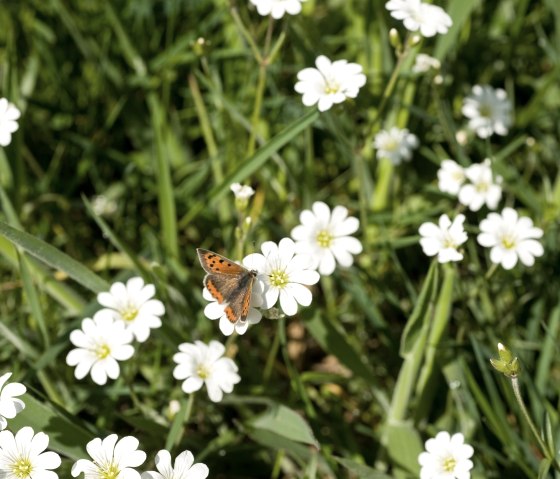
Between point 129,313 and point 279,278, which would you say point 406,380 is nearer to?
point 279,278

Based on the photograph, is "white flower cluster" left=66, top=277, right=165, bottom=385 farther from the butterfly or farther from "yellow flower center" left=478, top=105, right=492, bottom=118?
"yellow flower center" left=478, top=105, right=492, bottom=118

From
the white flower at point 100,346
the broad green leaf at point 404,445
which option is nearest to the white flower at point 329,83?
the white flower at point 100,346

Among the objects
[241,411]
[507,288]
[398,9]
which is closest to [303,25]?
[398,9]

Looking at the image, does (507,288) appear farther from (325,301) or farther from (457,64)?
(457,64)

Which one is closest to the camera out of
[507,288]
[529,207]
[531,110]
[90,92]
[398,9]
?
[398,9]

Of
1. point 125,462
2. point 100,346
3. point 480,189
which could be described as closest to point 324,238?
point 480,189

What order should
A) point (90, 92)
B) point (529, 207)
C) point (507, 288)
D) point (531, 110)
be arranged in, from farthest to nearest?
point (90, 92) < point (531, 110) < point (529, 207) < point (507, 288)
